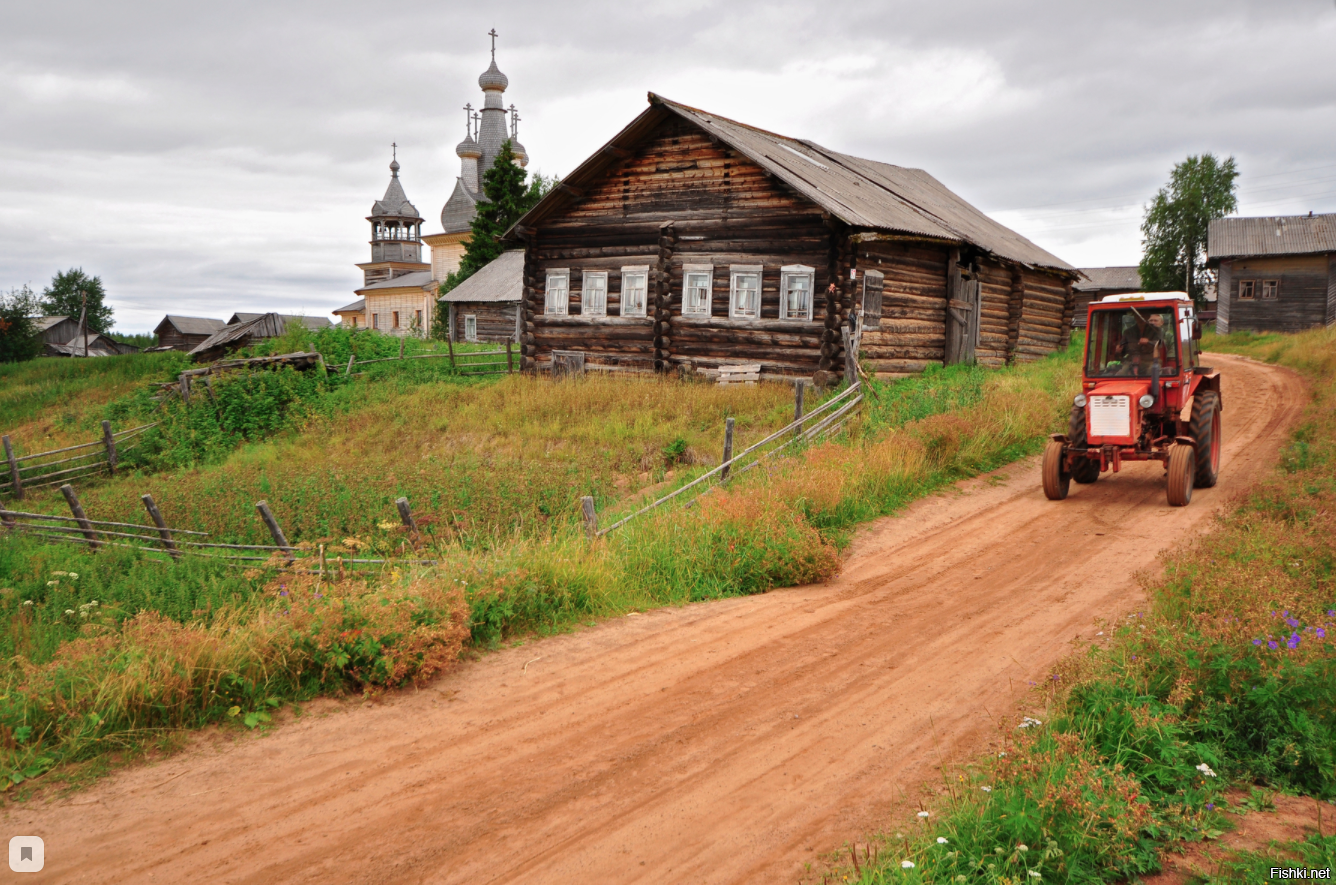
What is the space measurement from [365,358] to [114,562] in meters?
16.1

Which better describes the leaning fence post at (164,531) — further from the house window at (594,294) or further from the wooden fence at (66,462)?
the house window at (594,294)

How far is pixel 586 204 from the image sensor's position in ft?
69.2

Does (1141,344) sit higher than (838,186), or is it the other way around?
(838,186)

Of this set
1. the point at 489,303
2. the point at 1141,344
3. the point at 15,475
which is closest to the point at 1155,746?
the point at 1141,344

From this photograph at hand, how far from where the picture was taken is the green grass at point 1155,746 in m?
3.53

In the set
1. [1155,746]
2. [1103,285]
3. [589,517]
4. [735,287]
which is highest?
[1103,285]

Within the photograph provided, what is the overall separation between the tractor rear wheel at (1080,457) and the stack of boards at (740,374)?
8060 millimetres

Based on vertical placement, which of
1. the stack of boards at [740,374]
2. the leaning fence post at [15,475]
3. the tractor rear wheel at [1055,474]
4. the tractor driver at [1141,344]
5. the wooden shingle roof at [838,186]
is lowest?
the leaning fence post at [15,475]

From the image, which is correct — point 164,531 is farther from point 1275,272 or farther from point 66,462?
point 1275,272

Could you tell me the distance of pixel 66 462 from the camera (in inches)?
723

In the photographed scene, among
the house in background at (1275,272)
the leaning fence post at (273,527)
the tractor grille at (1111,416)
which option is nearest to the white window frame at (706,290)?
the tractor grille at (1111,416)

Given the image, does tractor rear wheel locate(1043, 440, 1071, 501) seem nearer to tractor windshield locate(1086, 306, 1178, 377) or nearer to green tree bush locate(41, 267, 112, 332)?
tractor windshield locate(1086, 306, 1178, 377)

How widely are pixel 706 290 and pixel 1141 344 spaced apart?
10.5 m

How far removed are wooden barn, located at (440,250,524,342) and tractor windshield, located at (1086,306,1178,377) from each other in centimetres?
2781
